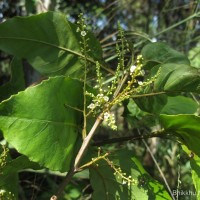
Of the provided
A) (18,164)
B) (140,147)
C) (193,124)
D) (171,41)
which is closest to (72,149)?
(18,164)

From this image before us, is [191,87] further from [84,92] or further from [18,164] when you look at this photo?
[18,164]

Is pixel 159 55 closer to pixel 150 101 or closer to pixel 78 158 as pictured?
pixel 150 101

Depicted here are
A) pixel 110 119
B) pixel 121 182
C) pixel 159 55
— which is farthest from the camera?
pixel 159 55

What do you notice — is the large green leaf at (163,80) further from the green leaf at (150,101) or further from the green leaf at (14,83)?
the green leaf at (14,83)

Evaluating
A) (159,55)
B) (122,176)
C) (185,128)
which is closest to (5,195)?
(122,176)

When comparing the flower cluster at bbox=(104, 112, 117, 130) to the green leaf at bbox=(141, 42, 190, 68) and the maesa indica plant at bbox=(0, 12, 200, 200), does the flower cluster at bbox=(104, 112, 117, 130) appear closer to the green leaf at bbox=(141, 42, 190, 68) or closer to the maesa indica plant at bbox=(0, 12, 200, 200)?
the maesa indica plant at bbox=(0, 12, 200, 200)

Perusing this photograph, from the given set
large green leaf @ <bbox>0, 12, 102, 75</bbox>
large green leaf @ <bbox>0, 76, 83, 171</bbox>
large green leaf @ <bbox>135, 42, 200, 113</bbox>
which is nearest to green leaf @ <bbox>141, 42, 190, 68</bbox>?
large green leaf @ <bbox>135, 42, 200, 113</bbox>
